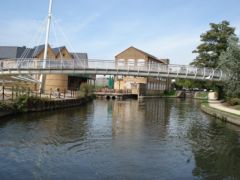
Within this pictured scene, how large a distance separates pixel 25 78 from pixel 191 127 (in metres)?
29.4

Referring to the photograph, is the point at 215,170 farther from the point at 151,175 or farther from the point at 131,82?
the point at 131,82

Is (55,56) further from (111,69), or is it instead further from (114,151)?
(114,151)

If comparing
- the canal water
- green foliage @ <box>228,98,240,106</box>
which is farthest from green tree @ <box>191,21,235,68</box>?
the canal water

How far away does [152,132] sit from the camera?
952 inches

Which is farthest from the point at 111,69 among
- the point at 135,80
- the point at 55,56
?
the point at 135,80

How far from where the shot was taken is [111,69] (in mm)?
35375

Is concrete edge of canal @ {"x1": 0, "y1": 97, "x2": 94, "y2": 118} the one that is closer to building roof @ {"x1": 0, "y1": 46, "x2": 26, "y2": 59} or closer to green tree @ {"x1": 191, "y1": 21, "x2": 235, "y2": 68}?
green tree @ {"x1": 191, "y1": 21, "x2": 235, "y2": 68}

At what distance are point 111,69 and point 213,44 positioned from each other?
2593 cm

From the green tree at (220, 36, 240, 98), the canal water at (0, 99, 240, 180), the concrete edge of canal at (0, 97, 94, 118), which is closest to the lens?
the canal water at (0, 99, 240, 180)

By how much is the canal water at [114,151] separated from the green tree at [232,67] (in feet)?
42.4

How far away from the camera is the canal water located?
1387 centimetres

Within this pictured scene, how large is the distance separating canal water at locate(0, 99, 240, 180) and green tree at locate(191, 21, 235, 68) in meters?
28.5

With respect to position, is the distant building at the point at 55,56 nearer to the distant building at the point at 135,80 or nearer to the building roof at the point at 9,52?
the building roof at the point at 9,52

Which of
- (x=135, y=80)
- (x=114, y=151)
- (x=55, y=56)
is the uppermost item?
(x=55, y=56)
